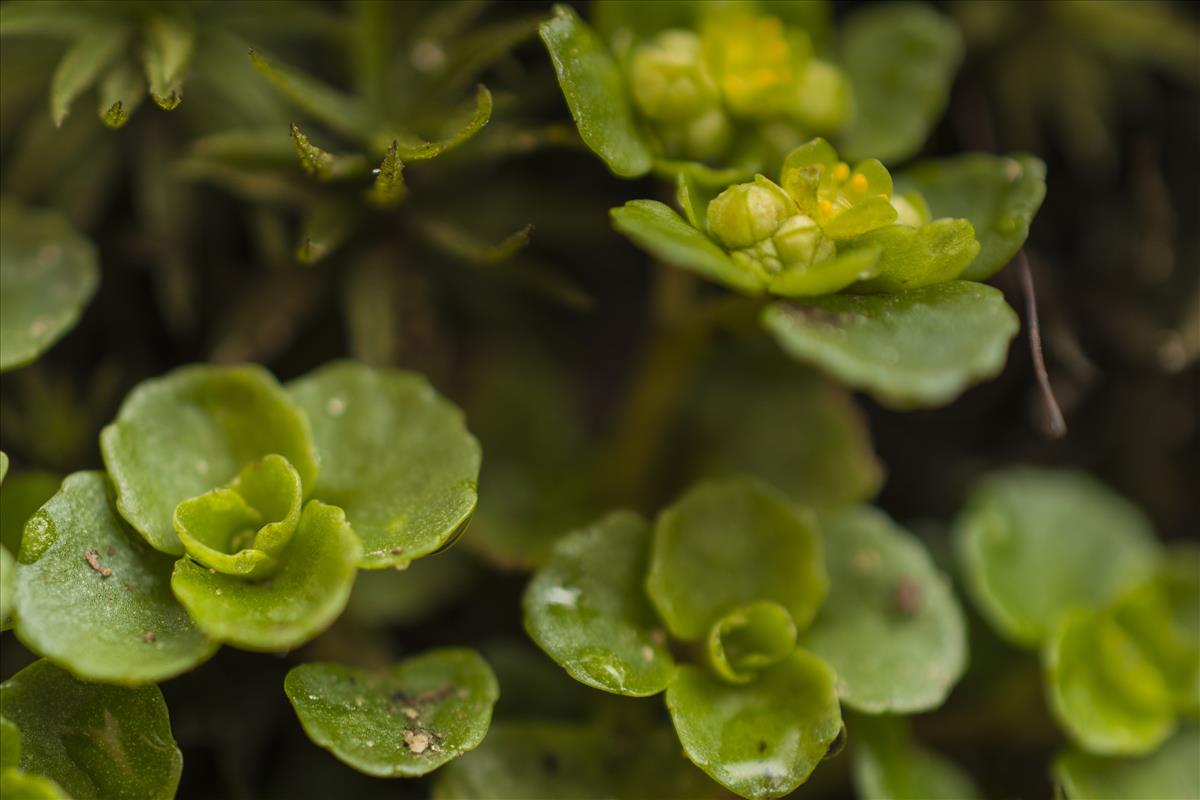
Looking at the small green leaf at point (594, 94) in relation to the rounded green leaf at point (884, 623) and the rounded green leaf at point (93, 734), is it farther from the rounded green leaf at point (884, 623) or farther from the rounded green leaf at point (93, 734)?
the rounded green leaf at point (93, 734)

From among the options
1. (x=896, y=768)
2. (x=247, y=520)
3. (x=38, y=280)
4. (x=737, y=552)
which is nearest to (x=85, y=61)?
(x=38, y=280)

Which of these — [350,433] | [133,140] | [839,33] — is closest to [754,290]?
[350,433]

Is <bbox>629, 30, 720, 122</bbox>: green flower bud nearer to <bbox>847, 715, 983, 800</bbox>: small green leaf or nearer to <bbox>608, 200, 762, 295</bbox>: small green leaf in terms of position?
<bbox>608, 200, 762, 295</bbox>: small green leaf

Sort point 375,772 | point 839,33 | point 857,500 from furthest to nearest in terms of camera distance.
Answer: point 839,33
point 857,500
point 375,772

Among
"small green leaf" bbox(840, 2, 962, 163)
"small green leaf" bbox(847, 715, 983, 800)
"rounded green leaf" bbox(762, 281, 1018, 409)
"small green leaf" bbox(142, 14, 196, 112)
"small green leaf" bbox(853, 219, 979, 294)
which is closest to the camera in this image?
"rounded green leaf" bbox(762, 281, 1018, 409)

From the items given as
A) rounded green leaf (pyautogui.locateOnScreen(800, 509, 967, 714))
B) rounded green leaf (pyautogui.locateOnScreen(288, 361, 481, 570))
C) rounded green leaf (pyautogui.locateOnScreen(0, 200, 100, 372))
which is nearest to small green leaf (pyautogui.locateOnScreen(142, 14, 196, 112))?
rounded green leaf (pyautogui.locateOnScreen(0, 200, 100, 372))

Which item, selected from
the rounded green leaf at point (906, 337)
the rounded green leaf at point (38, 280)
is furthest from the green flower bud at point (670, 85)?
the rounded green leaf at point (38, 280)

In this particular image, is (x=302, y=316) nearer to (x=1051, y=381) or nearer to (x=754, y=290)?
(x=754, y=290)
